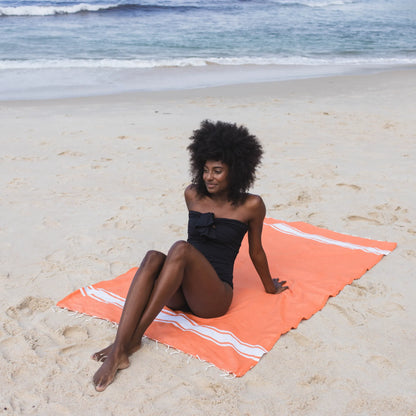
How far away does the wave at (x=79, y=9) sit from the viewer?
24.1 m

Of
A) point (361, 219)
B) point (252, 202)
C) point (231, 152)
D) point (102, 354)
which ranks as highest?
point (231, 152)

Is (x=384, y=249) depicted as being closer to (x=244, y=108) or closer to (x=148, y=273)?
(x=148, y=273)

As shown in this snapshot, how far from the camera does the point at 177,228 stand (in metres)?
4.82

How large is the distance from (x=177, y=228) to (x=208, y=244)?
1.51 metres

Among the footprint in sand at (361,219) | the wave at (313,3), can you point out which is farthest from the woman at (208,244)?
the wave at (313,3)

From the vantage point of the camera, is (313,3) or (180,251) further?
(313,3)

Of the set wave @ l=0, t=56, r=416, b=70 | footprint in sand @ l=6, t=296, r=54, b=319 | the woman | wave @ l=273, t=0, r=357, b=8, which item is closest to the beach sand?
footprint in sand @ l=6, t=296, r=54, b=319

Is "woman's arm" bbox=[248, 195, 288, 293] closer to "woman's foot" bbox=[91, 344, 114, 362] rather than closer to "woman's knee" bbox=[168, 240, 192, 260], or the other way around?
"woman's knee" bbox=[168, 240, 192, 260]

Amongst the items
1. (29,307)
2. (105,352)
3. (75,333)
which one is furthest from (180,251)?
(29,307)

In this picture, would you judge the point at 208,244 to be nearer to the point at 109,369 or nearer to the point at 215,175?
the point at 215,175

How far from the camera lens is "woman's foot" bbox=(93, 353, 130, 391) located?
2.74 meters

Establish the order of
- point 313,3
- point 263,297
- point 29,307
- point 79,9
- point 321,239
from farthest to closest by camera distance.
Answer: point 313,3 < point 79,9 < point 321,239 < point 263,297 < point 29,307

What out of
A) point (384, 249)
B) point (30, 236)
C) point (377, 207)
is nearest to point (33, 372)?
point (30, 236)

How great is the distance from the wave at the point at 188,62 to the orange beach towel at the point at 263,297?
1069cm
